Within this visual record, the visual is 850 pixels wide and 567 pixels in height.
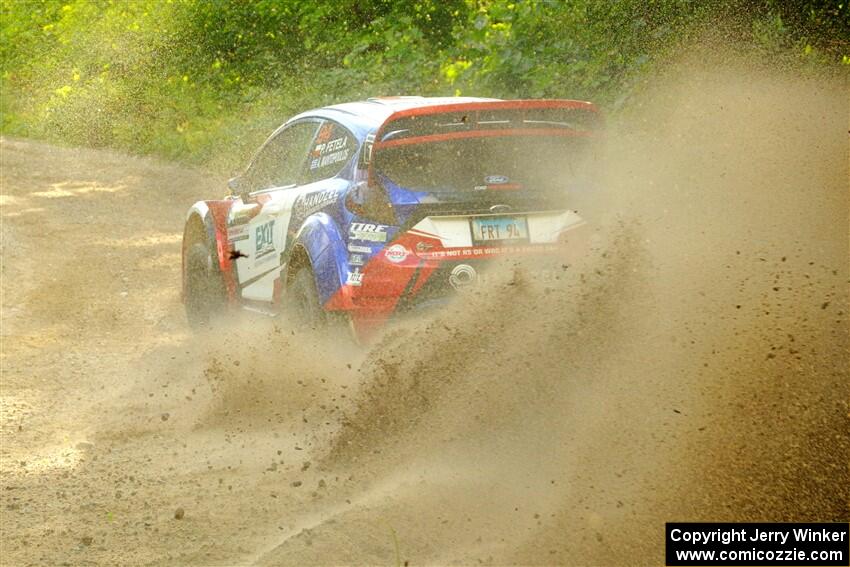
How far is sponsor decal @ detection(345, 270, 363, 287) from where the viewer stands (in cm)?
654

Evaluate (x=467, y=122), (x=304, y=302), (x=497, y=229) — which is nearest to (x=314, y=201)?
(x=304, y=302)

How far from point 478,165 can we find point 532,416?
5.43 ft

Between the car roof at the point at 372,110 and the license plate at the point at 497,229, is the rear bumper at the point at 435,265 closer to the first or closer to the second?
the license plate at the point at 497,229

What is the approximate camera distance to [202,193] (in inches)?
656

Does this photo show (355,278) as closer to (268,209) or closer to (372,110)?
(372,110)

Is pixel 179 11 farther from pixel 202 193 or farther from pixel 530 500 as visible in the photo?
pixel 530 500

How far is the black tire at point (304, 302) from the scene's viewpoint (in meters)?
6.89

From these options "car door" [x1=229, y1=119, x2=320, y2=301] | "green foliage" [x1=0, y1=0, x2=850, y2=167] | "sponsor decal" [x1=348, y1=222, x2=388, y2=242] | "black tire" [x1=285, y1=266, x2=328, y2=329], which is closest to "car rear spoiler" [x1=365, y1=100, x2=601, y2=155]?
"sponsor decal" [x1=348, y1=222, x2=388, y2=242]

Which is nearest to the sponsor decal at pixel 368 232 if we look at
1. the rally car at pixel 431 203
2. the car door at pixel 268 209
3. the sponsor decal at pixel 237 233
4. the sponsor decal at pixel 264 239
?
the rally car at pixel 431 203

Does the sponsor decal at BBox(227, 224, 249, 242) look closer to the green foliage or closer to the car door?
the car door

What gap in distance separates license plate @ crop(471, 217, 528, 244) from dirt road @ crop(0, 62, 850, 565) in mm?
408

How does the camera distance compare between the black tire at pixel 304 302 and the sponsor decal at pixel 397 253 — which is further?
the black tire at pixel 304 302

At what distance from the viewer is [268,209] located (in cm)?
795

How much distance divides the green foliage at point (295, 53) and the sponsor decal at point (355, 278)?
579 centimetres
